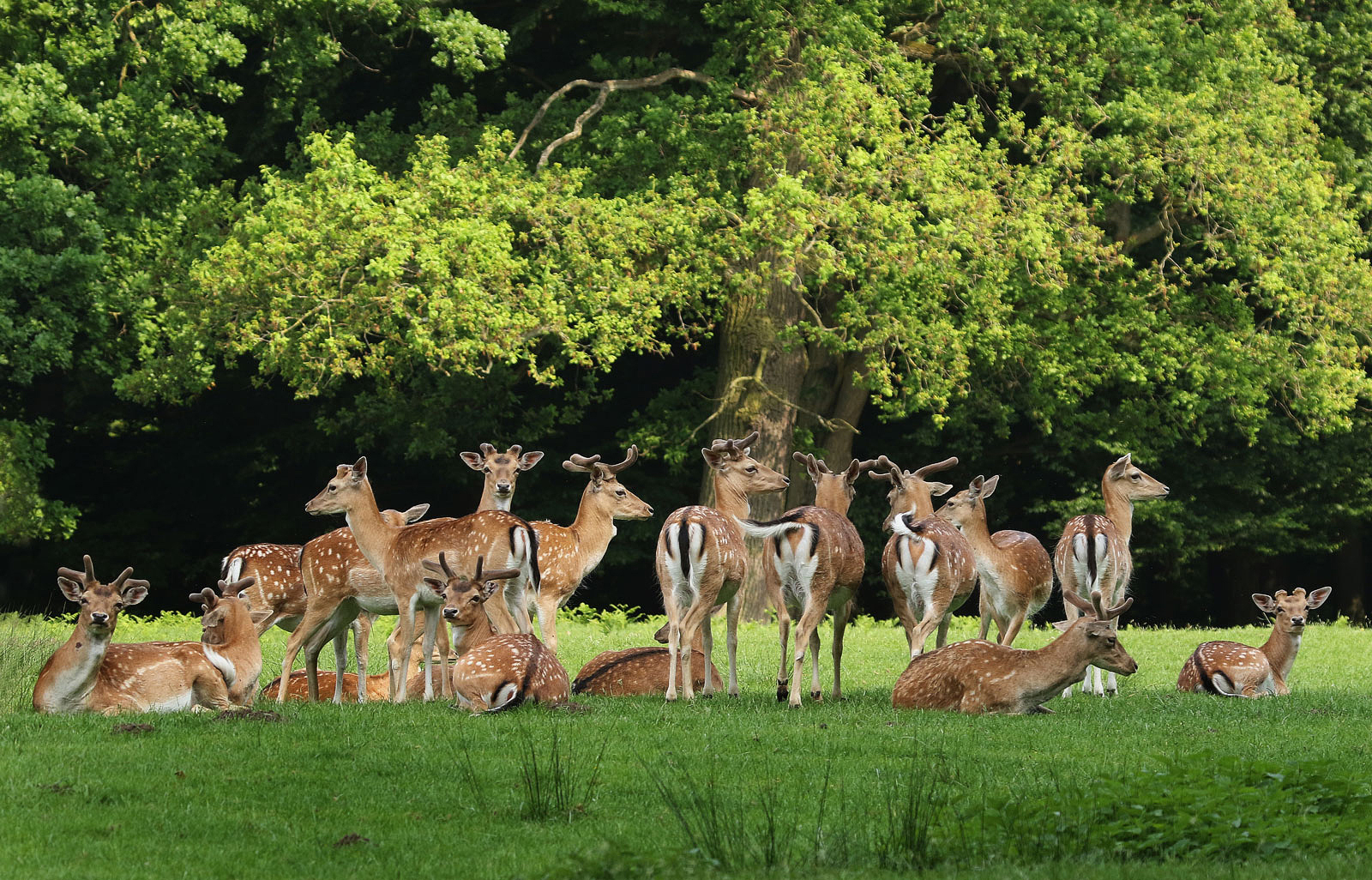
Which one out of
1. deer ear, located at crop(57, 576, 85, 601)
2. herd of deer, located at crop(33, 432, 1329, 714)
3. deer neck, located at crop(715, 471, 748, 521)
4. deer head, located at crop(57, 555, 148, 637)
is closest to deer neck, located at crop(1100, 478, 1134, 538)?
herd of deer, located at crop(33, 432, 1329, 714)

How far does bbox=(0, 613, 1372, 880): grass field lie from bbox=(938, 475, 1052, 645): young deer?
7.01 feet

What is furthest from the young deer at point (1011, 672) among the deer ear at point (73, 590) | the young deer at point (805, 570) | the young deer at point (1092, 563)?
the deer ear at point (73, 590)

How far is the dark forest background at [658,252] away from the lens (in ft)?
60.4

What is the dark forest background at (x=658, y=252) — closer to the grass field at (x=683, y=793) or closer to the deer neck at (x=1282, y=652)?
the deer neck at (x=1282, y=652)

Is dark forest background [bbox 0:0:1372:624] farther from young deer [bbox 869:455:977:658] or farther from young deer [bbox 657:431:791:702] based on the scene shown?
young deer [bbox 657:431:791:702]

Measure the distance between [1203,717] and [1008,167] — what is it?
36.4 feet

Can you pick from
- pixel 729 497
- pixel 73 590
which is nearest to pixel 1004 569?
pixel 729 497

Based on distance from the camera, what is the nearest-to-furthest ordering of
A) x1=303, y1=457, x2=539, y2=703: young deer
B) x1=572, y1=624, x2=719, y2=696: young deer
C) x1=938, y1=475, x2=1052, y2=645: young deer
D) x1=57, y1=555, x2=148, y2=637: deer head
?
x1=57, y1=555, x2=148, y2=637: deer head
x1=303, y1=457, x2=539, y2=703: young deer
x1=572, y1=624, x2=719, y2=696: young deer
x1=938, y1=475, x2=1052, y2=645: young deer

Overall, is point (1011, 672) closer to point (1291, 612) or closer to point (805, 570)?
point (805, 570)

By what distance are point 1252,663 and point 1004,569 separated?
6.31 feet

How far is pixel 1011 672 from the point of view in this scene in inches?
398

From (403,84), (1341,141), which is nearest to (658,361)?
(403,84)

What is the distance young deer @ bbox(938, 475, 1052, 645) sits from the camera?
489 inches

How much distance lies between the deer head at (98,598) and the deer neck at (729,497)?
13.9ft
